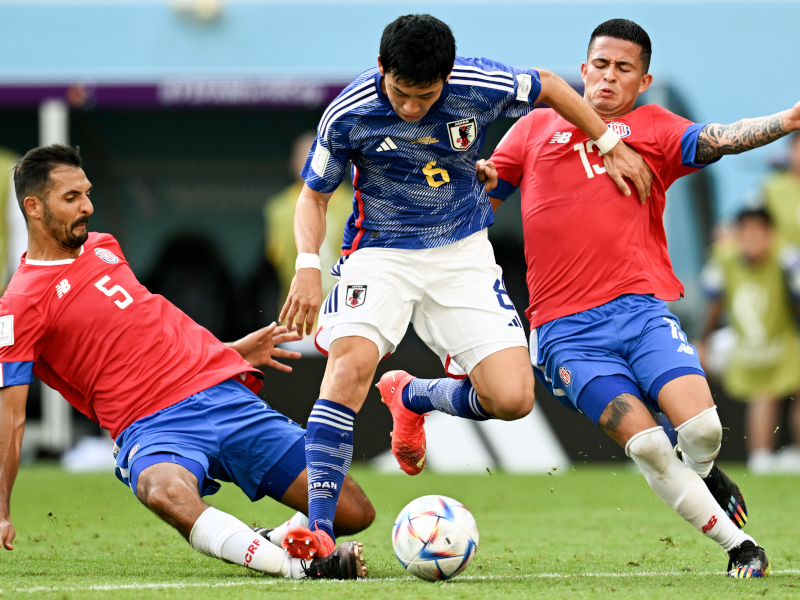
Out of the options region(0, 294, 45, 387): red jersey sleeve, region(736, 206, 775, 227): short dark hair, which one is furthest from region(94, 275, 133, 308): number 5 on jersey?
region(736, 206, 775, 227): short dark hair

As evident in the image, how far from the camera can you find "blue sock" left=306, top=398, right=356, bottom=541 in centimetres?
491

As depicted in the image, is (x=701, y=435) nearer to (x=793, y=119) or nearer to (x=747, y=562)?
(x=747, y=562)

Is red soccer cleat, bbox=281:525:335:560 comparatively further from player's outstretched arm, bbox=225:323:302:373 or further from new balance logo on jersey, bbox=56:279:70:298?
new balance logo on jersey, bbox=56:279:70:298

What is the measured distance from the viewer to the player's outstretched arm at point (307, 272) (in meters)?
4.92

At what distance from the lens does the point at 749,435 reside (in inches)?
417

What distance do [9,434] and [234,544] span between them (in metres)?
1.05

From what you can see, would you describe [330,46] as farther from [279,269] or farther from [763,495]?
[763,495]

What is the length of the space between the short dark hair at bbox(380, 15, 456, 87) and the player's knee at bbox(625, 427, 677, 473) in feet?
5.57

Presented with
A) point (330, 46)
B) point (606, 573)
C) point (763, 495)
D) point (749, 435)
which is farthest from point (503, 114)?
point (330, 46)

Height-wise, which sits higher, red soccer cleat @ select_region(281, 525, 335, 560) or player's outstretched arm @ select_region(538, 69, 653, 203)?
player's outstretched arm @ select_region(538, 69, 653, 203)

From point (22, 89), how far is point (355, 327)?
7327mm

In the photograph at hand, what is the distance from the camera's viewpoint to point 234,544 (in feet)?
15.4

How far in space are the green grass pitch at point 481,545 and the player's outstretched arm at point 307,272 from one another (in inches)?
42.0

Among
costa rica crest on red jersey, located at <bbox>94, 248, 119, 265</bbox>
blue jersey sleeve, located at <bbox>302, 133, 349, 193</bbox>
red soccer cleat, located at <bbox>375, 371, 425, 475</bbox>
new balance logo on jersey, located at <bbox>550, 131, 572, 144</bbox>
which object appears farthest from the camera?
red soccer cleat, located at <bbox>375, 371, 425, 475</bbox>
